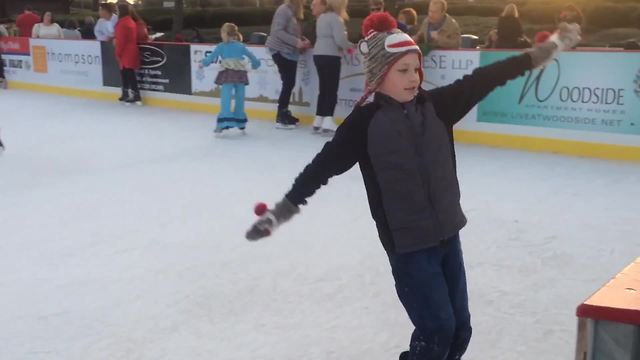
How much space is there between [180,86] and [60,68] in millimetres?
2765

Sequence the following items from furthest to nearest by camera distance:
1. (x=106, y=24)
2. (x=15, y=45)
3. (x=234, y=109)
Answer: (x=15, y=45) < (x=106, y=24) < (x=234, y=109)

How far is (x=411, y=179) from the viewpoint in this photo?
2020mm

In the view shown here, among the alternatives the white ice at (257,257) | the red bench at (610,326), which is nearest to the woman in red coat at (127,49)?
the white ice at (257,257)

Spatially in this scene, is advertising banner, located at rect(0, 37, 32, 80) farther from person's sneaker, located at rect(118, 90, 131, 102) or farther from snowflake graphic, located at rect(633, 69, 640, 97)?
snowflake graphic, located at rect(633, 69, 640, 97)

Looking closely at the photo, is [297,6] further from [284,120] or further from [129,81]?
[129,81]

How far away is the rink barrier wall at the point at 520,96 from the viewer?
625cm

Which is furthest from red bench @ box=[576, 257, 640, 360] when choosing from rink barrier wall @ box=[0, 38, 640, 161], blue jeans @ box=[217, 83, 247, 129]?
blue jeans @ box=[217, 83, 247, 129]

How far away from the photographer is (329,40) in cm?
734

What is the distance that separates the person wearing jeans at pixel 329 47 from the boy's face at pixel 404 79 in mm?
5281

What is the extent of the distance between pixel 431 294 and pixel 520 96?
16.8 feet

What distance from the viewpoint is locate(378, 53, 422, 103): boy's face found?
2061 mm

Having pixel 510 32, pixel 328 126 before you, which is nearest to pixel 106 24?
pixel 328 126

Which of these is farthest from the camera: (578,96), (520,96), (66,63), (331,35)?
(66,63)

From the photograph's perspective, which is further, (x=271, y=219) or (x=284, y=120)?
(x=284, y=120)
